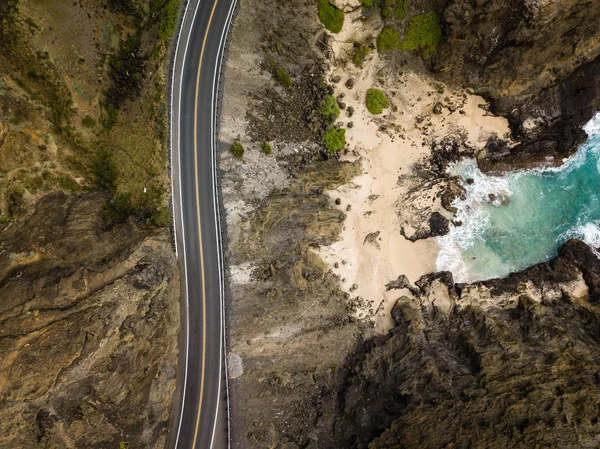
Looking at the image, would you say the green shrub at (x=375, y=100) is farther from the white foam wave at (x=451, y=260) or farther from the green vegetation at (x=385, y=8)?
the white foam wave at (x=451, y=260)

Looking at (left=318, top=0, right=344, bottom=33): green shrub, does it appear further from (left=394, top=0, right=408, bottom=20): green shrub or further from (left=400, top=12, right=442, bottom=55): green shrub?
(left=400, top=12, right=442, bottom=55): green shrub

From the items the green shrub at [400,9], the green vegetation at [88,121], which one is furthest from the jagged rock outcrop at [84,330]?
the green shrub at [400,9]

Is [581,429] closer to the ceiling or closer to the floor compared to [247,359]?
closer to the floor

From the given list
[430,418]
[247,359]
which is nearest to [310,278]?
[247,359]

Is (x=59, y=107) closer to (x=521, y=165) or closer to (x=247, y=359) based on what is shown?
(x=247, y=359)

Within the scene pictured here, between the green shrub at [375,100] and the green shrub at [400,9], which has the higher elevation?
the green shrub at [400,9]

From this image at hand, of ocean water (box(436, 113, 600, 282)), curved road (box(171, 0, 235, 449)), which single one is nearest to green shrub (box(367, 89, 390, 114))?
ocean water (box(436, 113, 600, 282))
